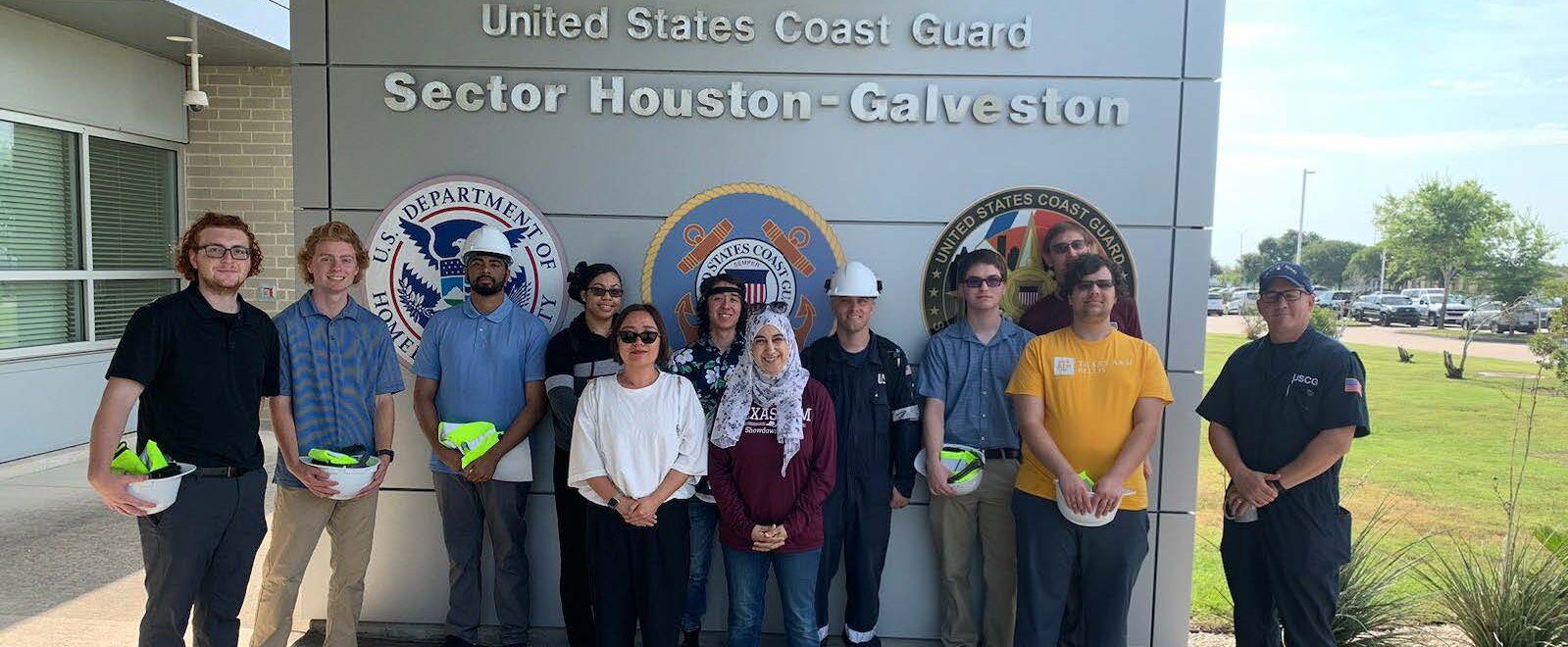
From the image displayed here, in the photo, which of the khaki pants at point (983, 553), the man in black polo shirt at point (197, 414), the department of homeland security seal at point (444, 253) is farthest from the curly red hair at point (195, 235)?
the khaki pants at point (983, 553)

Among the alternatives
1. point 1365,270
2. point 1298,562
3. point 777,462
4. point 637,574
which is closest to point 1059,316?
point 1298,562

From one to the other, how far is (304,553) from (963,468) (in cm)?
291

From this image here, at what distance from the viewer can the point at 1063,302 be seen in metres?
4.46

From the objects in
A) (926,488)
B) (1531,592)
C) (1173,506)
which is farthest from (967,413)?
(1531,592)

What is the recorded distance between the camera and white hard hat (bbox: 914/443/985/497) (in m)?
4.12

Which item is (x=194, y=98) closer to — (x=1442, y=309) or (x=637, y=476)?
(x=637, y=476)

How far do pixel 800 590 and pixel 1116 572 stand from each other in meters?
1.30

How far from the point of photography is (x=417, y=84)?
4.66m

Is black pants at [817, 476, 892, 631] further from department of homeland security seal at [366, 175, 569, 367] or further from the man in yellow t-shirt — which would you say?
department of homeland security seal at [366, 175, 569, 367]

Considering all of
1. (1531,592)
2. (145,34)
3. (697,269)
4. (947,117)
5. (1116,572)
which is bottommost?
(1531,592)

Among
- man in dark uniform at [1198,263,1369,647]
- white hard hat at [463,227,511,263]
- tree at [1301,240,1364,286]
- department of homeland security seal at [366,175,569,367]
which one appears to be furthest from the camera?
tree at [1301,240,1364,286]

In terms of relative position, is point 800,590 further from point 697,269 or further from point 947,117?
point 947,117

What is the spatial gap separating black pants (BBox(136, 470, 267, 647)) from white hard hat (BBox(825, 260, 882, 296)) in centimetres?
249

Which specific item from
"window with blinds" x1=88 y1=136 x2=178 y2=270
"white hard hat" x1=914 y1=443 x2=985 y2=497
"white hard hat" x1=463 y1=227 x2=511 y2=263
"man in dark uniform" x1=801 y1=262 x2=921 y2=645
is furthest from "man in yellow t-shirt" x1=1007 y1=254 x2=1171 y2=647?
"window with blinds" x1=88 y1=136 x2=178 y2=270
